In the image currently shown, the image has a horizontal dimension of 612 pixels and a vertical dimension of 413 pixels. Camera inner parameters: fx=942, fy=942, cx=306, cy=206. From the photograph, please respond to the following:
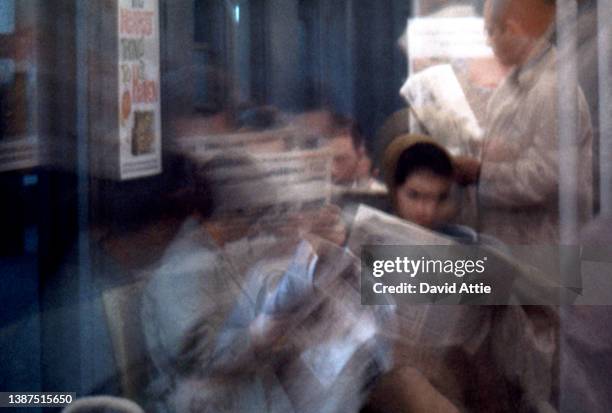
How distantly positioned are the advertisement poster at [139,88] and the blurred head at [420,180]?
1.89 ft

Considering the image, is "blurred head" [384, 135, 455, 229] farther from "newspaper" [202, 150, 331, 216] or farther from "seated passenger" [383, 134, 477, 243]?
"newspaper" [202, 150, 331, 216]

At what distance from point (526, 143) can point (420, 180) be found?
0.26 m

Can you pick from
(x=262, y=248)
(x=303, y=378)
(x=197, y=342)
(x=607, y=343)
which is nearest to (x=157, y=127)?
(x=262, y=248)

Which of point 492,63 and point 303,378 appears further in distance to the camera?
point 303,378

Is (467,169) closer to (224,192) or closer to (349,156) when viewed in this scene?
(349,156)

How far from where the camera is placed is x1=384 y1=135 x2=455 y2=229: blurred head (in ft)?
7.15

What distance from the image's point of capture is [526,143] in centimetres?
218

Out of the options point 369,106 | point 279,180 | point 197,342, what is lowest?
point 197,342

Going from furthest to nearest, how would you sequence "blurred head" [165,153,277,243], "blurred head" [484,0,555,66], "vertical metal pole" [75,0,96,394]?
"vertical metal pole" [75,0,96,394]
"blurred head" [165,153,277,243]
"blurred head" [484,0,555,66]

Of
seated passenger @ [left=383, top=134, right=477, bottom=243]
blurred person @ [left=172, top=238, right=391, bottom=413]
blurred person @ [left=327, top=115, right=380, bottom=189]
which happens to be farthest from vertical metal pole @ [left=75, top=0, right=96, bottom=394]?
seated passenger @ [left=383, top=134, right=477, bottom=243]

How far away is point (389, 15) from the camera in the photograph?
2.16 meters

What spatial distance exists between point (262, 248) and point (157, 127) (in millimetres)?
391

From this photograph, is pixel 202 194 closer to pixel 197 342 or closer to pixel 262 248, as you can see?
pixel 262 248

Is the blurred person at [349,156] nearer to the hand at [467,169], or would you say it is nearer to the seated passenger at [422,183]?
the seated passenger at [422,183]
